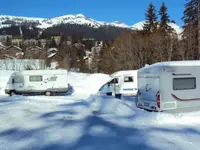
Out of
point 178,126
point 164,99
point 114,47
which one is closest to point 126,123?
point 178,126

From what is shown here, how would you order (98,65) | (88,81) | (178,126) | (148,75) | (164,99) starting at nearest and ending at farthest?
(178,126), (164,99), (148,75), (88,81), (98,65)

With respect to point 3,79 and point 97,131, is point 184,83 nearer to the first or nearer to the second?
point 97,131

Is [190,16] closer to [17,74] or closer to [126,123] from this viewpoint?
[17,74]

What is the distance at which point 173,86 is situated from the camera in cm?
1076

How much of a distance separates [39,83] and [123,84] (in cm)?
938

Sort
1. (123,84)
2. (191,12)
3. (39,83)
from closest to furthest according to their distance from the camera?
(123,84) → (39,83) → (191,12)

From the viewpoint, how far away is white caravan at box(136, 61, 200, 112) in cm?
1058

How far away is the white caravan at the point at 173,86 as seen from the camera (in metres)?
10.6

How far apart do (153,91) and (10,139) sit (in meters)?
6.51

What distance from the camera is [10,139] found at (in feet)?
19.5

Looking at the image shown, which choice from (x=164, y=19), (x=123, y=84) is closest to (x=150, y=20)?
(x=164, y=19)

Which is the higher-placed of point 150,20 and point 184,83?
point 150,20

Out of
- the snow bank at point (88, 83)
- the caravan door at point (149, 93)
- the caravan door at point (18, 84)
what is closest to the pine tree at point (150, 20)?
the snow bank at point (88, 83)

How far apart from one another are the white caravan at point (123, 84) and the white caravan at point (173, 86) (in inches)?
294
